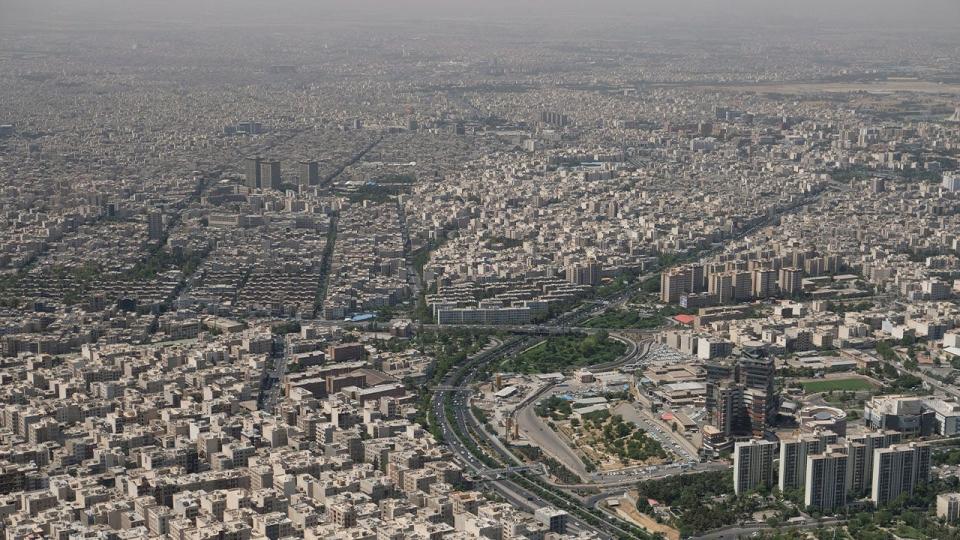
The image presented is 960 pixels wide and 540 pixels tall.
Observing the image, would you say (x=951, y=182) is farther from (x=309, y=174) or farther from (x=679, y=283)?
(x=309, y=174)

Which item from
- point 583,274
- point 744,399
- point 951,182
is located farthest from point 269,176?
point 744,399

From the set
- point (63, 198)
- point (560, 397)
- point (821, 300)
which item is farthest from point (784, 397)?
point (63, 198)

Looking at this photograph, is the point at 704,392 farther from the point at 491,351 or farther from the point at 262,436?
the point at 262,436

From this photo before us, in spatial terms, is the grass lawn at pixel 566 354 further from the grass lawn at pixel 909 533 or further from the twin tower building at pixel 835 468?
the grass lawn at pixel 909 533

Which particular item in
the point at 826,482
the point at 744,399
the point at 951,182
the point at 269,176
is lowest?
the point at 951,182

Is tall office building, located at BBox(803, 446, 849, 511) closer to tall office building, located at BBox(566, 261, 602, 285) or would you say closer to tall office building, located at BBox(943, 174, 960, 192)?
tall office building, located at BBox(566, 261, 602, 285)

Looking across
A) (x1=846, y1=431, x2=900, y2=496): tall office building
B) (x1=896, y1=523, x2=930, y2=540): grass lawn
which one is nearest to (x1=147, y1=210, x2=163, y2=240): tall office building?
(x1=846, y1=431, x2=900, y2=496): tall office building
